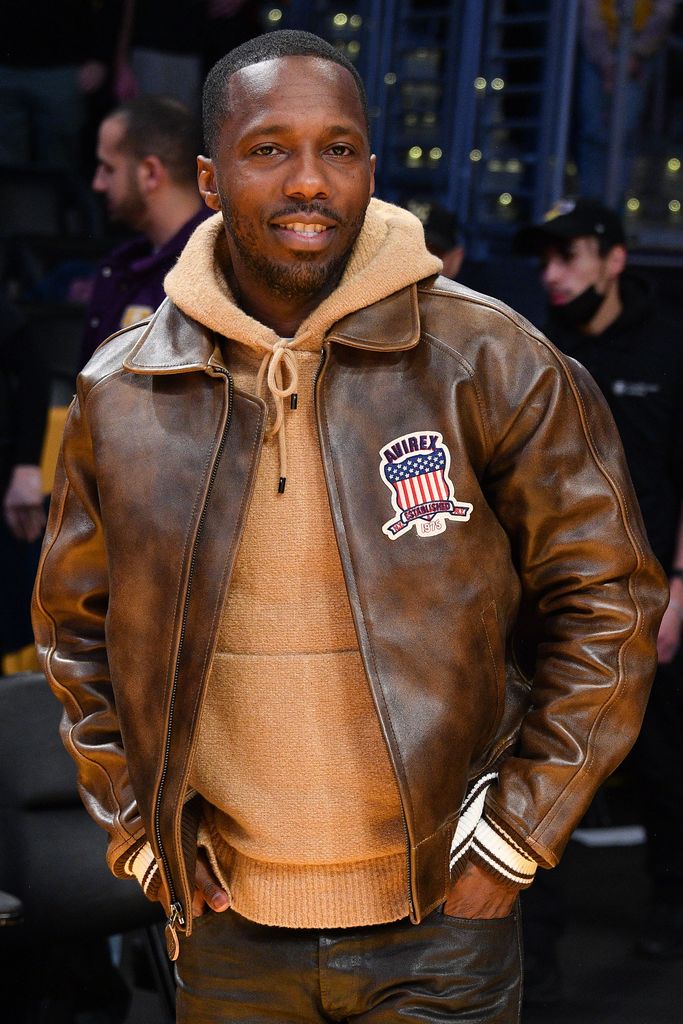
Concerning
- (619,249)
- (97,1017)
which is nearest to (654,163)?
(619,249)

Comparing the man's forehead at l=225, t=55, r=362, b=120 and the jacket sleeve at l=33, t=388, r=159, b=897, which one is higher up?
the man's forehead at l=225, t=55, r=362, b=120

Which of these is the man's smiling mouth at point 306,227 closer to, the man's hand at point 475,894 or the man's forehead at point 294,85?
the man's forehead at point 294,85

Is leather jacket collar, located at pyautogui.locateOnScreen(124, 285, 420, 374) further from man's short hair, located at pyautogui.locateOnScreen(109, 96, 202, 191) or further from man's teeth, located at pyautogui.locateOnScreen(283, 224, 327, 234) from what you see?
man's short hair, located at pyautogui.locateOnScreen(109, 96, 202, 191)

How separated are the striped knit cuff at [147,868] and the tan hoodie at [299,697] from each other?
0.46ft

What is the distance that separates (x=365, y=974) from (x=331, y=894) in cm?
11

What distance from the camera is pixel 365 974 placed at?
74.7 inches

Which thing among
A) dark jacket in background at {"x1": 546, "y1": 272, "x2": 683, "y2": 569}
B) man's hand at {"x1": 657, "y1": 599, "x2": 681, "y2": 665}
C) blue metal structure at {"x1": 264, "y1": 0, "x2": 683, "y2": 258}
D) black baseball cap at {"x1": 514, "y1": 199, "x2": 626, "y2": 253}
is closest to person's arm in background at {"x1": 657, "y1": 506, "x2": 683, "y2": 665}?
man's hand at {"x1": 657, "y1": 599, "x2": 681, "y2": 665}

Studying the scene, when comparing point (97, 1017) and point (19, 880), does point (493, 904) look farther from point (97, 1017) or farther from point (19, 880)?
point (97, 1017)

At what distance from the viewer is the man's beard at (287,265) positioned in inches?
75.2

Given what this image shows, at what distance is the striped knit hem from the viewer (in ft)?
6.21

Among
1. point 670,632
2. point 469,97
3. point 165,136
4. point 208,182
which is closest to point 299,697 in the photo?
point 208,182

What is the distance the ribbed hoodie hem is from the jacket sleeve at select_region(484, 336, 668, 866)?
0.51 ft

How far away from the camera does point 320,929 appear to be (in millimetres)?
1918

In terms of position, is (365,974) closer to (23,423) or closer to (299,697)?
(299,697)
